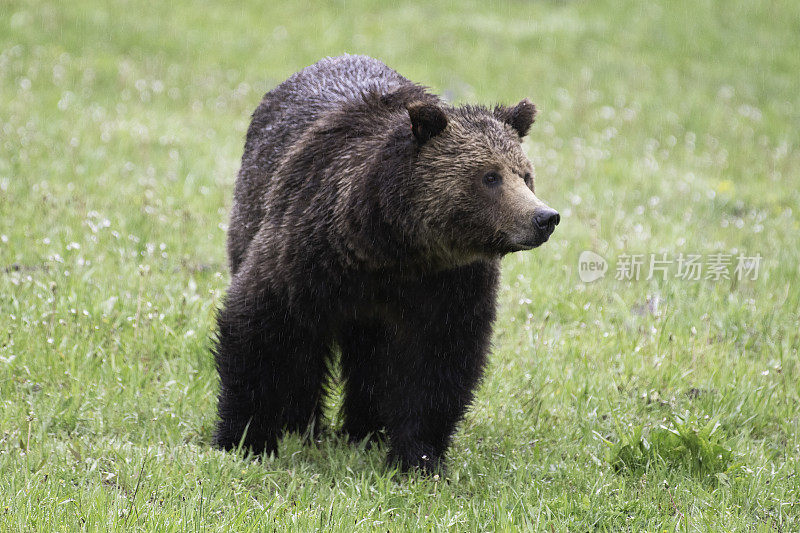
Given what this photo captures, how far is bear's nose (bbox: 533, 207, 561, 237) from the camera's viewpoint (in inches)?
146

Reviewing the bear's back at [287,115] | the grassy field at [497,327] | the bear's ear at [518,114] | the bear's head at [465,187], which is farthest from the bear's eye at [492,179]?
the grassy field at [497,327]

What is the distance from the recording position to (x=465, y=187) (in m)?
3.95

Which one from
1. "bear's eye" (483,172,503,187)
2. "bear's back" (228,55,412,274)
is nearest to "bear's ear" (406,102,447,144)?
"bear's eye" (483,172,503,187)

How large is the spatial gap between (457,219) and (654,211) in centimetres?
544

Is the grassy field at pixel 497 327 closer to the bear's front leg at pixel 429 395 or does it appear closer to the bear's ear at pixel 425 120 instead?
the bear's front leg at pixel 429 395

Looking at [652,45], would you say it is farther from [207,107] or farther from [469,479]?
[469,479]

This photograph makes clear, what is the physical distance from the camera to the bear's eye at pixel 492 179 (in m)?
3.94

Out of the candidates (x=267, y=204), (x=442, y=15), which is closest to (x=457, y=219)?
(x=267, y=204)

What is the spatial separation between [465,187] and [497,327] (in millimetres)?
2455

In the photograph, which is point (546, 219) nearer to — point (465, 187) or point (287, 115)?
point (465, 187)

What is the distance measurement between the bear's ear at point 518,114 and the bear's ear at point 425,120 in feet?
1.29

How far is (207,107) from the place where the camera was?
38.0ft

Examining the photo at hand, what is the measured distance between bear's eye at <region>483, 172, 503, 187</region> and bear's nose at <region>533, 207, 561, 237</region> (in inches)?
11.2

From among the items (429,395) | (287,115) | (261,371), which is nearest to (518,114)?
(429,395)
